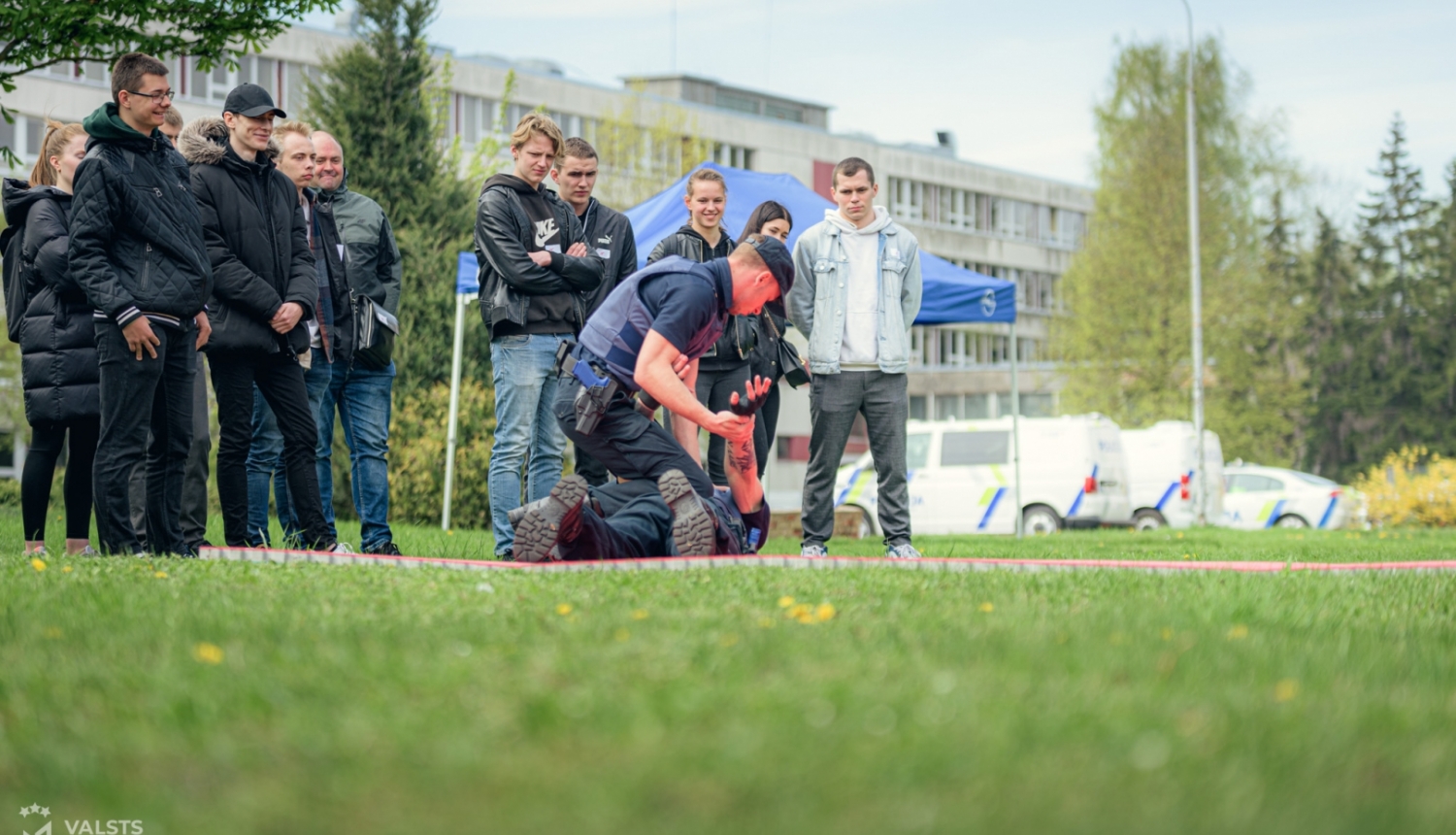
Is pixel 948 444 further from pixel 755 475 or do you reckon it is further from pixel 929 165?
pixel 929 165

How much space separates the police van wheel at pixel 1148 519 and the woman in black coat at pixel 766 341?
20.1 meters

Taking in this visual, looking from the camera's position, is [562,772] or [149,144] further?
[149,144]

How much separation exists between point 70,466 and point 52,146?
1.59 m

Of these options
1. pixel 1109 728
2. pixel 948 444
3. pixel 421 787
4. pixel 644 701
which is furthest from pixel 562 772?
pixel 948 444

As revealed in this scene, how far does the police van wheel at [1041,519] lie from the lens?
25531mm

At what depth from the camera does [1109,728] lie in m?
2.80

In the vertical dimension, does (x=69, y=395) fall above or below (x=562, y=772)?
above

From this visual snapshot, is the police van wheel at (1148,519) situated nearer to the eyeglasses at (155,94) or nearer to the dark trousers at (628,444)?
the dark trousers at (628,444)

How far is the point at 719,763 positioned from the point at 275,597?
2.65 m

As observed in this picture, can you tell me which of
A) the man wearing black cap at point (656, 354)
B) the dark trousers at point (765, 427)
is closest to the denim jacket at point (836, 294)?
the dark trousers at point (765, 427)

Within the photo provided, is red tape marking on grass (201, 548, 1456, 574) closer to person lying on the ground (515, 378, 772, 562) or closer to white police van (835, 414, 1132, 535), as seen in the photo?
person lying on the ground (515, 378, 772, 562)

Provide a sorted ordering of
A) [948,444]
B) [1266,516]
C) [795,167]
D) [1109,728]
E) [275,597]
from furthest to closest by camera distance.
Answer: [795,167] < [1266,516] < [948,444] < [275,597] < [1109,728]

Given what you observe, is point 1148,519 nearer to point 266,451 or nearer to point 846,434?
point 846,434

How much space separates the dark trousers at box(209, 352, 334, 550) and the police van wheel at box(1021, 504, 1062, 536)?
19.4m
